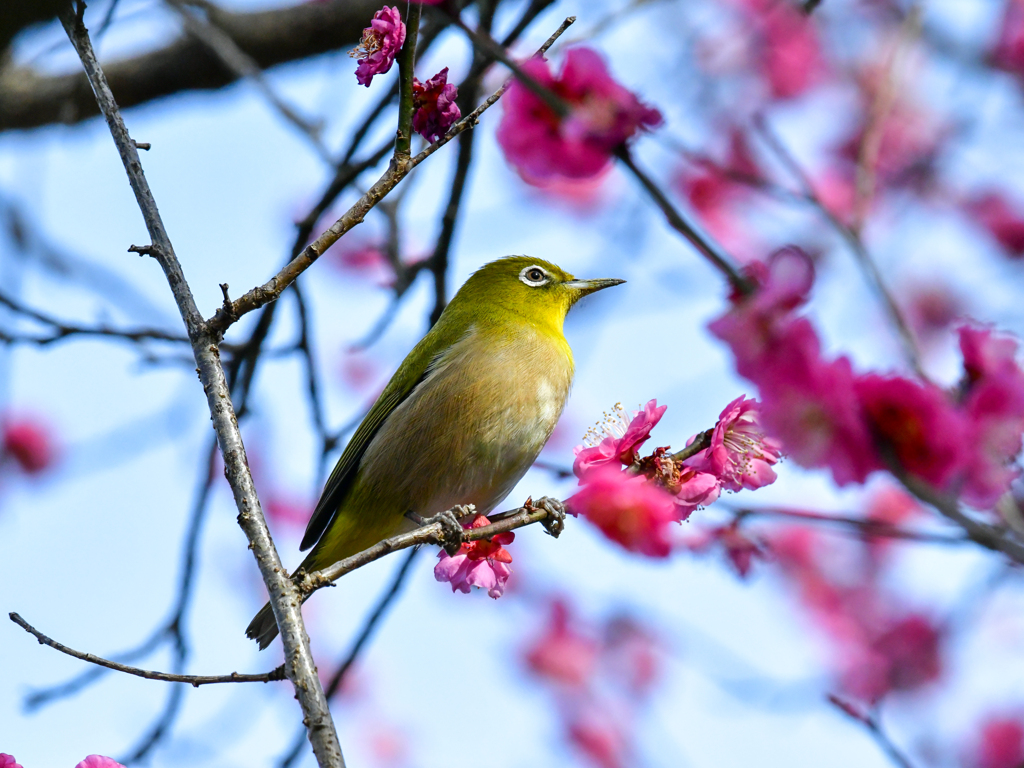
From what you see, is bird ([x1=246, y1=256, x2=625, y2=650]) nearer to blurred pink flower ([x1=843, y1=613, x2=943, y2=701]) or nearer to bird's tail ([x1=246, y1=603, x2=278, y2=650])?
bird's tail ([x1=246, y1=603, x2=278, y2=650])

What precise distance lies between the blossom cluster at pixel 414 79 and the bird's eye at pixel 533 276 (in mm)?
3103

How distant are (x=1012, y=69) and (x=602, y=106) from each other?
216 inches

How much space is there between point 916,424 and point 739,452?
893 mm

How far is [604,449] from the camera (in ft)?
Answer: 10.2

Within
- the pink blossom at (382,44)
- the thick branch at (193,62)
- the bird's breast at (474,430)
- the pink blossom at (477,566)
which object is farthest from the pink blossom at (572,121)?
the thick branch at (193,62)

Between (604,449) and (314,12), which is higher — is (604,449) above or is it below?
below

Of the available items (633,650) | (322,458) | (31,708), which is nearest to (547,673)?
(633,650)

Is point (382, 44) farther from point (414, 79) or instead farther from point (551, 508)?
point (551, 508)

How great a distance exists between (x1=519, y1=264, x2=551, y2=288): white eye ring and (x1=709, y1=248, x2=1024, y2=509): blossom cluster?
149 inches

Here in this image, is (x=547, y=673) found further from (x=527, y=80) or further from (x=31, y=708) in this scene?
(x=527, y=80)

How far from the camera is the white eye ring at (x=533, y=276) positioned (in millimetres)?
6023

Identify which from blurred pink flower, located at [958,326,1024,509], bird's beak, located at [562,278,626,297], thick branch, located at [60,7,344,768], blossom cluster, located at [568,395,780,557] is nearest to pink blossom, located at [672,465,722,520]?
blossom cluster, located at [568,395,780,557]

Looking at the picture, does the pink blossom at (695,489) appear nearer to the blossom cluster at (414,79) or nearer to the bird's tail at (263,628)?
the blossom cluster at (414,79)

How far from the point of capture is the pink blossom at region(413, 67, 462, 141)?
9.37ft
